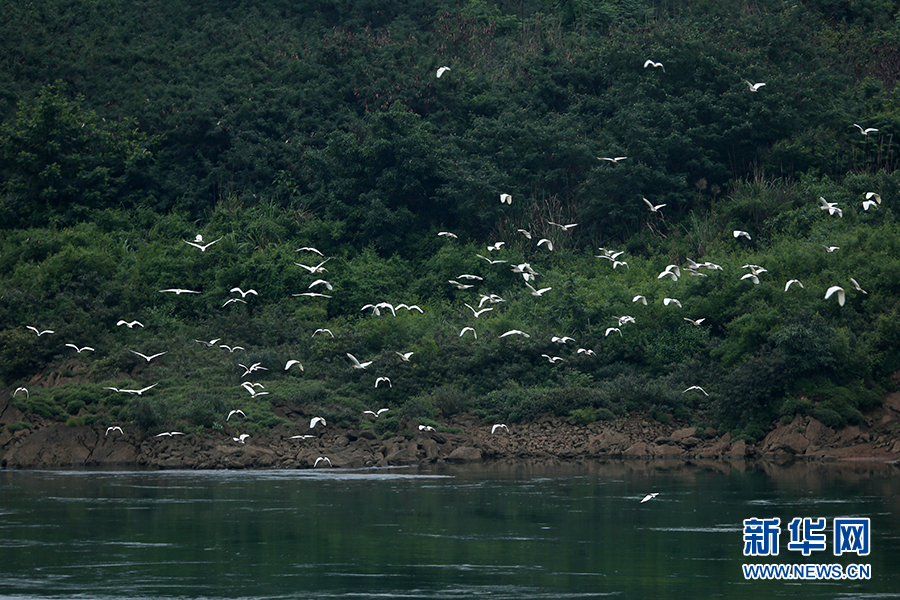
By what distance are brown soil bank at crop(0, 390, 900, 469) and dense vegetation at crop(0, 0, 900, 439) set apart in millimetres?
475

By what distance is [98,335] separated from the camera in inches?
1292

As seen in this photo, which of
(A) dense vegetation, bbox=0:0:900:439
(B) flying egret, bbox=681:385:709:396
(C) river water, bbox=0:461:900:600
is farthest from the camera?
(A) dense vegetation, bbox=0:0:900:439

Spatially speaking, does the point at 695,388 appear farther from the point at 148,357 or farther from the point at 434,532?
the point at 148,357

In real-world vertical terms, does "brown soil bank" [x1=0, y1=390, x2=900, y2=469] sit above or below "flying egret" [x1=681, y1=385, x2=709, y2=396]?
below

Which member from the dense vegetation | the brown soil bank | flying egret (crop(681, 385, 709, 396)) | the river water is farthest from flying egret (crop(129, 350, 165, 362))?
flying egret (crop(681, 385, 709, 396))

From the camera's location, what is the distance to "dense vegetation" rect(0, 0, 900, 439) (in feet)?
94.5

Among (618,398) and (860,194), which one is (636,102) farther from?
(618,398)

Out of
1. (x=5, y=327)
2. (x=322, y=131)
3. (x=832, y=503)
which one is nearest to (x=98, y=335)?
(x=5, y=327)

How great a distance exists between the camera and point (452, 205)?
4041 cm

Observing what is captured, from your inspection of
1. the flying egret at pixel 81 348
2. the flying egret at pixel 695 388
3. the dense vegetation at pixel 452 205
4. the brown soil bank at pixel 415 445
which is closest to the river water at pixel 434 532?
the brown soil bank at pixel 415 445

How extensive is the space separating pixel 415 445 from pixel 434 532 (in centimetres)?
1041

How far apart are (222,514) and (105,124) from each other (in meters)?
30.0

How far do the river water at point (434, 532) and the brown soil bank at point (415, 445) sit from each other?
1.93 m

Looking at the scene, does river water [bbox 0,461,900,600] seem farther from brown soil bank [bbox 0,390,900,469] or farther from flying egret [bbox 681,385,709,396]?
flying egret [bbox 681,385,709,396]
